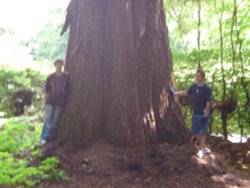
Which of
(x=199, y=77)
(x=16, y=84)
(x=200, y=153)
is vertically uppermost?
(x=16, y=84)

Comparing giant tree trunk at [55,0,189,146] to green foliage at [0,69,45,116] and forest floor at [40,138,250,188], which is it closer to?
forest floor at [40,138,250,188]

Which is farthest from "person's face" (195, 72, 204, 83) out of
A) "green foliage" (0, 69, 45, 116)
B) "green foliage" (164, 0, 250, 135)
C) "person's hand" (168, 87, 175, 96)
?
"green foliage" (0, 69, 45, 116)

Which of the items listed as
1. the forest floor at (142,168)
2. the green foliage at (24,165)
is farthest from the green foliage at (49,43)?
the forest floor at (142,168)

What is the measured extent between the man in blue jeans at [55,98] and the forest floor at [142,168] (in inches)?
34.8

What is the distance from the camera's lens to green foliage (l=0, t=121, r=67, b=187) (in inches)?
222

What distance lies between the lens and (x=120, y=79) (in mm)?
6648

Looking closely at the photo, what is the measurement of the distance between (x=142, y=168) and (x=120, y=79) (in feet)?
5.63

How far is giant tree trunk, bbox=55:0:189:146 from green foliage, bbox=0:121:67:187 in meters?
0.70

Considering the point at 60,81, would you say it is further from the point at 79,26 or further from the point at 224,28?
the point at 224,28

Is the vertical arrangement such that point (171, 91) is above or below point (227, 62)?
below

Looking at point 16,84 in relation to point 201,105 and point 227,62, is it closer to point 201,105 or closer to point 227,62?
point 227,62

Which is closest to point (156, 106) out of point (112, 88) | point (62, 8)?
point (112, 88)

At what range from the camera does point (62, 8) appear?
1316 cm

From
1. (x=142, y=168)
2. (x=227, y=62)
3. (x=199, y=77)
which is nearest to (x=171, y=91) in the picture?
(x=199, y=77)
